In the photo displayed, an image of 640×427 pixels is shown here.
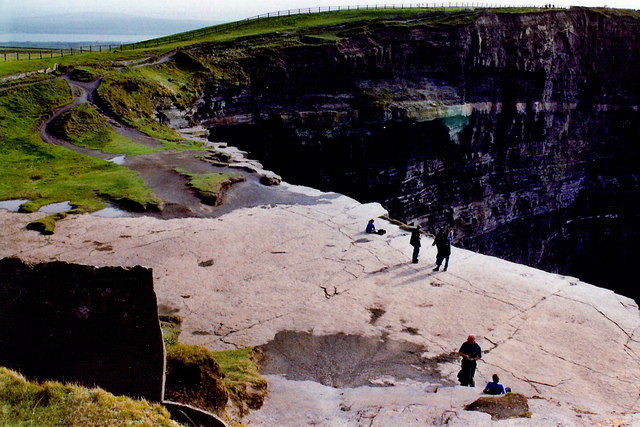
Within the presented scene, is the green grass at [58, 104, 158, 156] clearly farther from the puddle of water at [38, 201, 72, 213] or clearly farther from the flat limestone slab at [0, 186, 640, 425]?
the flat limestone slab at [0, 186, 640, 425]

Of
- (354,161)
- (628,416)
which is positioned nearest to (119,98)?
(354,161)

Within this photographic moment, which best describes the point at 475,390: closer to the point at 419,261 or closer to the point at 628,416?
the point at 628,416

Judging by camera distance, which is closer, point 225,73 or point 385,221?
point 385,221

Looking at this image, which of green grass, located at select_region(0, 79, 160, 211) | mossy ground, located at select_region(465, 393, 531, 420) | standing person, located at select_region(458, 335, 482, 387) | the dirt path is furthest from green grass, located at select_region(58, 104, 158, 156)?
mossy ground, located at select_region(465, 393, 531, 420)

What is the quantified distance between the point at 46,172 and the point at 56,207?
5047mm

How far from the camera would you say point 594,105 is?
209ft

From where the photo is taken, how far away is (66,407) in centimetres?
788

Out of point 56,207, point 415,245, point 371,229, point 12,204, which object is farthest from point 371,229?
point 12,204

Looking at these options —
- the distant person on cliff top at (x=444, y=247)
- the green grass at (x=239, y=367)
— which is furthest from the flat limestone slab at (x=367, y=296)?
the green grass at (x=239, y=367)

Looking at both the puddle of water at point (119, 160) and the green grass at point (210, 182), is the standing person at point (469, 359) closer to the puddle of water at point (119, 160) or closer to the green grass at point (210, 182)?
the green grass at point (210, 182)

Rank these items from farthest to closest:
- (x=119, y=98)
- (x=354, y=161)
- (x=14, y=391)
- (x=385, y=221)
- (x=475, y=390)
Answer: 1. (x=354, y=161)
2. (x=119, y=98)
3. (x=385, y=221)
4. (x=475, y=390)
5. (x=14, y=391)

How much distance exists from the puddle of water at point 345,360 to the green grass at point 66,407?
506 cm

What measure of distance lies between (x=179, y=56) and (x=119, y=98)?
11.5m

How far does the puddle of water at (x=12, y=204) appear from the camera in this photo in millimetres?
22636
